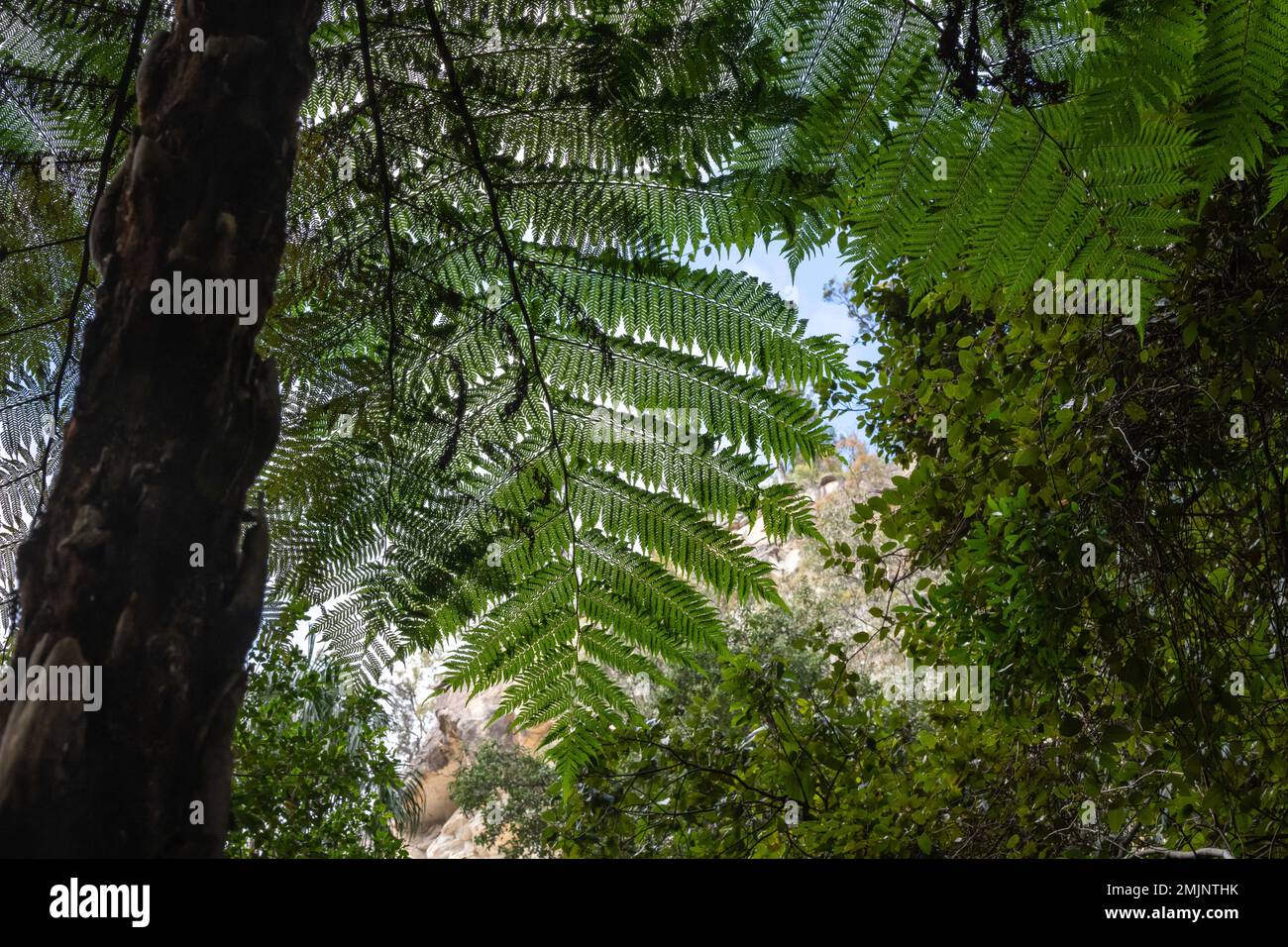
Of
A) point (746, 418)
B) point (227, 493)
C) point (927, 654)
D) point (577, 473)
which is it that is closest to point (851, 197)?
point (746, 418)

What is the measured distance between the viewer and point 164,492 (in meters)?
0.46

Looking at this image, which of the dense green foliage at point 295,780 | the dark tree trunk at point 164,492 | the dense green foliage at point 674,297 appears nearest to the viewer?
the dark tree trunk at point 164,492

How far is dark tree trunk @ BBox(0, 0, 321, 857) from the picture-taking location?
0.42 m

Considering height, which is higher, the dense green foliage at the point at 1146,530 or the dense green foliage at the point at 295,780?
the dense green foliage at the point at 1146,530

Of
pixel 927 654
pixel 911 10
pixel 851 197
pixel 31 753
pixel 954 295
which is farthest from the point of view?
pixel 927 654

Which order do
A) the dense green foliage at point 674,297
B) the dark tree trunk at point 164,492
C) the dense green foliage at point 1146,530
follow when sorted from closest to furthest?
the dark tree trunk at point 164,492, the dense green foliage at point 674,297, the dense green foliage at point 1146,530

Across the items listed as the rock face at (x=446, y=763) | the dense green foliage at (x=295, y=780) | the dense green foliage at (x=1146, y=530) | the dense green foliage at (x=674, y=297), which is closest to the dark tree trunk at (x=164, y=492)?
the dense green foliage at (x=674, y=297)

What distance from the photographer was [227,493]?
0.49 meters

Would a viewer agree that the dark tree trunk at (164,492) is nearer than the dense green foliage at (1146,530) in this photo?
Yes

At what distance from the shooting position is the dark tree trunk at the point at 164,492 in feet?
1.38

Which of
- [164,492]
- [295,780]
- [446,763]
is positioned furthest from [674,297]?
[446,763]

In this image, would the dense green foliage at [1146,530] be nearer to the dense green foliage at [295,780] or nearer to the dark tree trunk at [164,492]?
the dark tree trunk at [164,492]
